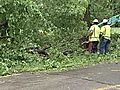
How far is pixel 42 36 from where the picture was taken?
1470cm

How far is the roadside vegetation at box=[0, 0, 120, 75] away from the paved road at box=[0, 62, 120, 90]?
0.95 m

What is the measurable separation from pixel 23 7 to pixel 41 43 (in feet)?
10.2

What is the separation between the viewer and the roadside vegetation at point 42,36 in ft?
39.8

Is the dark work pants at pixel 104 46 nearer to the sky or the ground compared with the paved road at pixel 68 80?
nearer to the sky

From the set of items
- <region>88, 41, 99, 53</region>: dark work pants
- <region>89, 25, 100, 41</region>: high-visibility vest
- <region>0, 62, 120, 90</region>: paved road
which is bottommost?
<region>0, 62, 120, 90</region>: paved road

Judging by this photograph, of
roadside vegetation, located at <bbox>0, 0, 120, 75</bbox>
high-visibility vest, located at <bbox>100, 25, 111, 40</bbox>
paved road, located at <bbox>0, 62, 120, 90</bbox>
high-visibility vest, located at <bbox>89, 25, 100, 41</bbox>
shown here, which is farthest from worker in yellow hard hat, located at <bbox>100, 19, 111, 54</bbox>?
paved road, located at <bbox>0, 62, 120, 90</bbox>

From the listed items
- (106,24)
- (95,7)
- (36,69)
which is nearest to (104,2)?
(95,7)

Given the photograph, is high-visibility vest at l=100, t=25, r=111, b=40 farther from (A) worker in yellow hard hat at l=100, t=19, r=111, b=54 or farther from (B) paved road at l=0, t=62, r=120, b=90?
(B) paved road at l=0, t=62, r=120, b=90

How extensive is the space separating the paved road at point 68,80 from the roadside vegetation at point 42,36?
95 centimetres

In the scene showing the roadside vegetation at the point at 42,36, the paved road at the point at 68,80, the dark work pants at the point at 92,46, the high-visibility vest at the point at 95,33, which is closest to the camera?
the paved road at the point at 68,80

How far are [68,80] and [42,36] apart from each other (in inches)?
236

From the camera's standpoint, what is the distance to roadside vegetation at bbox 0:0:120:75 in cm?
1212

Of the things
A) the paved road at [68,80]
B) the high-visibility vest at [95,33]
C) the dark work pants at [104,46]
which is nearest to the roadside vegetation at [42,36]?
the dark work pants at [104,46]

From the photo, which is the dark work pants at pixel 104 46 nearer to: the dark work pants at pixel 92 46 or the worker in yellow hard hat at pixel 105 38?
the worker in yellow hard hat at pixel 105 38
